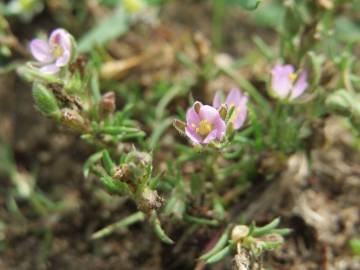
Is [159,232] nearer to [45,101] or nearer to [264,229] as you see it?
[264,229]

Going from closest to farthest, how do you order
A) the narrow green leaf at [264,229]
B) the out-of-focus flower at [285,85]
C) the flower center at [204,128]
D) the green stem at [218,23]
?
the flower center at [204,128] < the narrow green leaf at [264,229] < the out-of-focus flower at [285,85] < the green stem at [218,23]

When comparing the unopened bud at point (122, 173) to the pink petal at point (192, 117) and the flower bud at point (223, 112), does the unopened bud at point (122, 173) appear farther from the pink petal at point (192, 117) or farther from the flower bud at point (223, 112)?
the flower bud at point (223, 112)

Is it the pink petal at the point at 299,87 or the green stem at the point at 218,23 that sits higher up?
the pink petal at the point at 299,87

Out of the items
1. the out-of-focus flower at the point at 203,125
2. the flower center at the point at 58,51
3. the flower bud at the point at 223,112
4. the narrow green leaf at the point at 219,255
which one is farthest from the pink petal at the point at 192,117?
the flower center at the point at 58,51

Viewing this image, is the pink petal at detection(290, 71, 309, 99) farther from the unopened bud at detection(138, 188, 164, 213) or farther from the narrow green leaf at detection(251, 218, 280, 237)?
the unopened bud at detection(138, 188, 164, 213)

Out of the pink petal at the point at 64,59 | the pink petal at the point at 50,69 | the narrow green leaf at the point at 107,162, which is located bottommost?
the narrow green leaf at the point at 107,162

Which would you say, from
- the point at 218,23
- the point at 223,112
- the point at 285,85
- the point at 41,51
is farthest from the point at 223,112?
the point at 218,23

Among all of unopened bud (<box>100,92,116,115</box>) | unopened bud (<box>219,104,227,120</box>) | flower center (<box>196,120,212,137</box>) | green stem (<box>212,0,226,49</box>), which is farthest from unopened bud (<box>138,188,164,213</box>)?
green stem (<box>212,0,226,49</box>)
